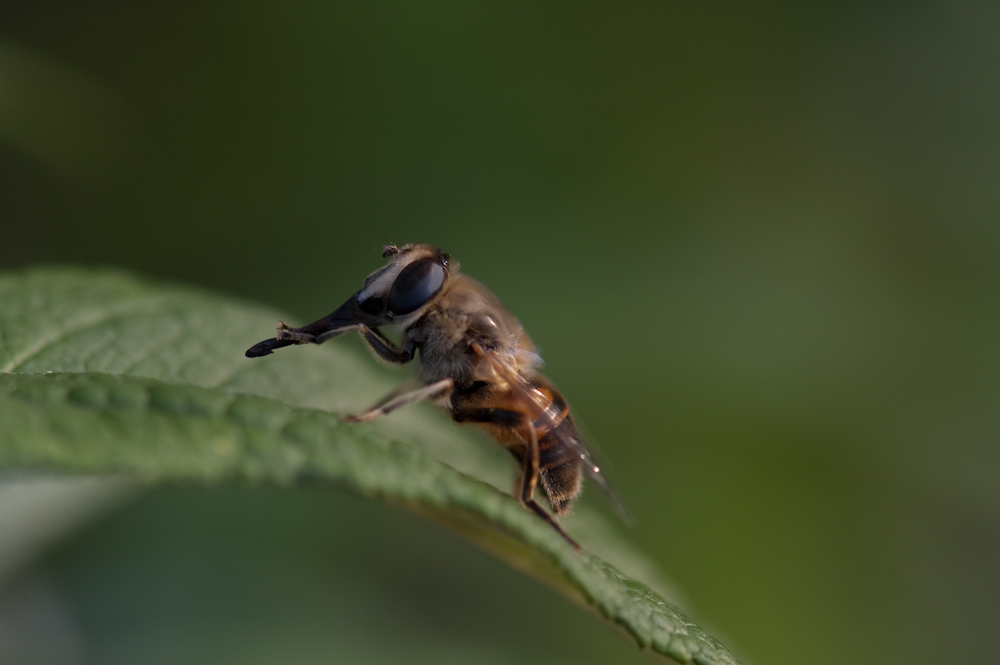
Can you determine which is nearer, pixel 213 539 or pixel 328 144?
pixel 213 539

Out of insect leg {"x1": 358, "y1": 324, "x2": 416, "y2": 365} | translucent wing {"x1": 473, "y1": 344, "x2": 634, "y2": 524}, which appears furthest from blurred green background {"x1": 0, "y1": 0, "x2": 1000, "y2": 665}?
translucent wing {"x1": 473, "y1": 344, "x2": 634, "y2": 524}

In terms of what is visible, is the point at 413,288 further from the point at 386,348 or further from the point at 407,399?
the point at 407,399

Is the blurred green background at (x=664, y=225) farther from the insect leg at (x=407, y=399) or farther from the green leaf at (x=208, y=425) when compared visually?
the insect leg at (x=407, y=399)

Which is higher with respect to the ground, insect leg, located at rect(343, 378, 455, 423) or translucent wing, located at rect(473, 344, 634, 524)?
translucent wing, located at rect(473, 344, 634, 524)

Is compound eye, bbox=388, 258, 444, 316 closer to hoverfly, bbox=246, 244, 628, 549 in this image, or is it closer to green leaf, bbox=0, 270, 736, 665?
hoverfly, bbox=246, 244, 628, 549

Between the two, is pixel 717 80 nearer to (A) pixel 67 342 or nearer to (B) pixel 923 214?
(B) pixel 923 214

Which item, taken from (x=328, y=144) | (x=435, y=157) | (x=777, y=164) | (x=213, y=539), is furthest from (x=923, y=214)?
(x=213, y=539)
